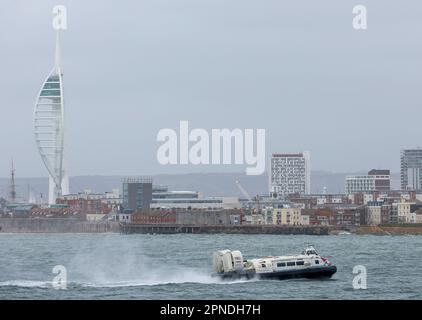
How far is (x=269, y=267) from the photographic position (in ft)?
107

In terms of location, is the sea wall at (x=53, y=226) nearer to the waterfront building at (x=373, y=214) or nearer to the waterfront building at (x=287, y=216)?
the waterfront building at (x=287, y=216)

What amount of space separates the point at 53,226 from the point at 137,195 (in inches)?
625

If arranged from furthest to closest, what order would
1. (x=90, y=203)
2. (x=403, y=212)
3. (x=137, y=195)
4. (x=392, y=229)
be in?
1. (x=90, y=203)
2. (x=137, y=195)
3. (x=403, y=212)
4. (x=392, y=229)

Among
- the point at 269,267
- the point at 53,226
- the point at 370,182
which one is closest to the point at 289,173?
the point at 370,182

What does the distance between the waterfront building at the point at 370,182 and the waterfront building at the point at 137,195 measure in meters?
50.2

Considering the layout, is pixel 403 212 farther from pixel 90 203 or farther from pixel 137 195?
pixel 90 203

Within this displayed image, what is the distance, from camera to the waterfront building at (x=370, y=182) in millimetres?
191750

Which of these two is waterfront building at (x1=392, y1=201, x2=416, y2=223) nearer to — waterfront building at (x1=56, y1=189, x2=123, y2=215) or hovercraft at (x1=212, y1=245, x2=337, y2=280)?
waterfront building at (x1=56, y1=189, x2=123, y2=215)

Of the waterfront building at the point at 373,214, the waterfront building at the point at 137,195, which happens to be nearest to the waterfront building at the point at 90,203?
the waterfront building at the point at 137,195

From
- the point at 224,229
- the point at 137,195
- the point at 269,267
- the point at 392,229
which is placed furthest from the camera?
the point at 137,195

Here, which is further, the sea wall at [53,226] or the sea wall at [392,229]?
the sea wall at [53,226]

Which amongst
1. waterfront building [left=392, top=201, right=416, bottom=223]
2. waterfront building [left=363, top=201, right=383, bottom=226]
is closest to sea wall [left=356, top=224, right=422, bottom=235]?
waterfront building [left=363, top=201, right=383, bottom=226]
